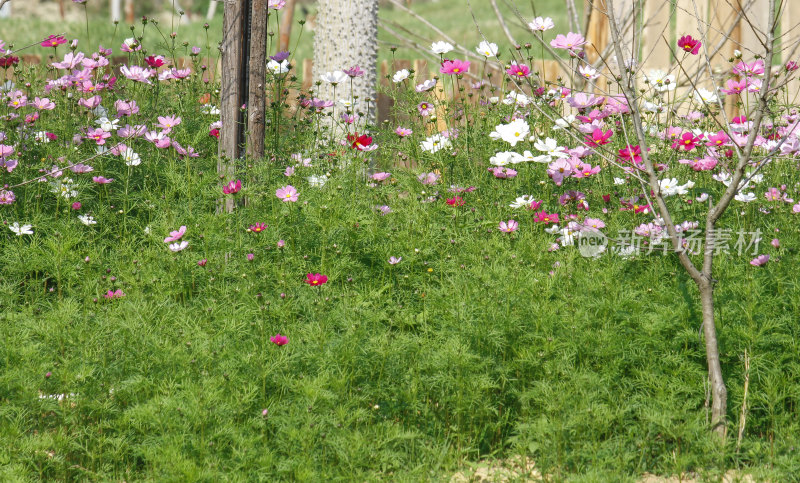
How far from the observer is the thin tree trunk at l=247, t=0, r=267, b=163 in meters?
4.01

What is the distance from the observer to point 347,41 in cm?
521

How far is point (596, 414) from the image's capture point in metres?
2.59

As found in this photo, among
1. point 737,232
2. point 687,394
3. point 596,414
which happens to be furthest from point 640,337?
point 737,232

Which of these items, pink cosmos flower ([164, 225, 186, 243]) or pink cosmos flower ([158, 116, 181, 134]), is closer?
pink cosmos flower ([164, 225, 186, 243])

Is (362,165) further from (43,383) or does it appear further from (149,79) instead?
(43,383)

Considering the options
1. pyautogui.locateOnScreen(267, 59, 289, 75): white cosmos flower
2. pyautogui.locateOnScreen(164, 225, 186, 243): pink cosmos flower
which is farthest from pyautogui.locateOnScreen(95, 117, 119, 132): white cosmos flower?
pyautogui.locateOnScreen(164, 225, 186, 243): pink cosmos flower

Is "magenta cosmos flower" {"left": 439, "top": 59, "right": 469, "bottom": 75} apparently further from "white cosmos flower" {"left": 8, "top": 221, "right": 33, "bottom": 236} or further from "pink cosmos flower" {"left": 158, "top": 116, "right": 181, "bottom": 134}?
"white cosmos flower" {"left": 8, "top": 221, "right": 33, "bottom": 236}

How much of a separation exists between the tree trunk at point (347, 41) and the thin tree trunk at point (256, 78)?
3.85 feet

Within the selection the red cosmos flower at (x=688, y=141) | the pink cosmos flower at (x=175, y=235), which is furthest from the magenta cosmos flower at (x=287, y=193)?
the red cosmos flower at (x=688, y=141)

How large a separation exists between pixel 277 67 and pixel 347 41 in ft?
2.93

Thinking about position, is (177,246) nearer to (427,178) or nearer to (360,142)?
(360,142)

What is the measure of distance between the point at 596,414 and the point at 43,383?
1835 mm

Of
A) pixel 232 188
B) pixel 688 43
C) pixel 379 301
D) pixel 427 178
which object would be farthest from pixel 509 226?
pixel 232 188

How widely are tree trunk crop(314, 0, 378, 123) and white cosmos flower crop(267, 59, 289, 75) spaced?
73 cm
